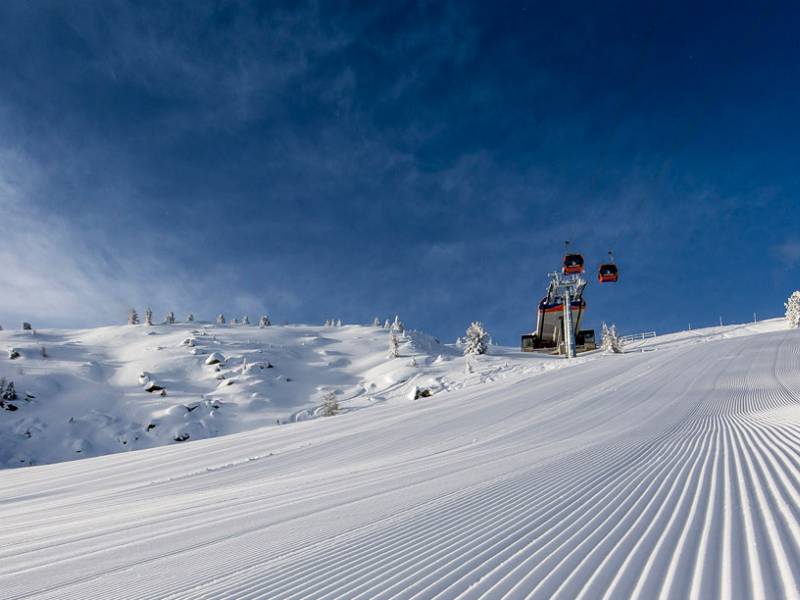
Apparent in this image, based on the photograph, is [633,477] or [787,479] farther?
[633,477]

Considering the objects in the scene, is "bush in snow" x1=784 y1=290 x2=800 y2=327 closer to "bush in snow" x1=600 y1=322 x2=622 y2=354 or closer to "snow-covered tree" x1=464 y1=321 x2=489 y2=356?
"bush in snow" x1=600 y1=322 x2=622 y2=354

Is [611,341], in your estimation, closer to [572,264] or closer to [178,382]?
[572,264]

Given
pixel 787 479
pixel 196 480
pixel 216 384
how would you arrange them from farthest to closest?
pixel 216 384, pixel 196 480, pixel 787 479

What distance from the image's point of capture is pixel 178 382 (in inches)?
1417

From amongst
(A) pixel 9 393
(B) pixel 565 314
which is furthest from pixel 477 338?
(A) pixel 9 393

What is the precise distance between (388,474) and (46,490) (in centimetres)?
967

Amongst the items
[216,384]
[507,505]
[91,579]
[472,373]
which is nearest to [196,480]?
[91,579]

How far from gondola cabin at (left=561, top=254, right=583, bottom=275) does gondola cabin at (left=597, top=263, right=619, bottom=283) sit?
276 centimetres

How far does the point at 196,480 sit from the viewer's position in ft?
32.3

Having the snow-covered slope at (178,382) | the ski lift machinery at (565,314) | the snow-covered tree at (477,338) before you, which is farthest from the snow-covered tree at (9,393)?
the ski lift machinery at (565,314)

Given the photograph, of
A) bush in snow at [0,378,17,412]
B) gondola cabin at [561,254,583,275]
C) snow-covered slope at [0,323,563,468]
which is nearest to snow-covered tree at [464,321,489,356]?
snow-covered slope at [0,323,563,468]

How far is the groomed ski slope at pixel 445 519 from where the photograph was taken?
3064mm

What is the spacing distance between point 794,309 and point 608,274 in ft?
104

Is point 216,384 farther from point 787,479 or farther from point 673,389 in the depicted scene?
point 787,479
